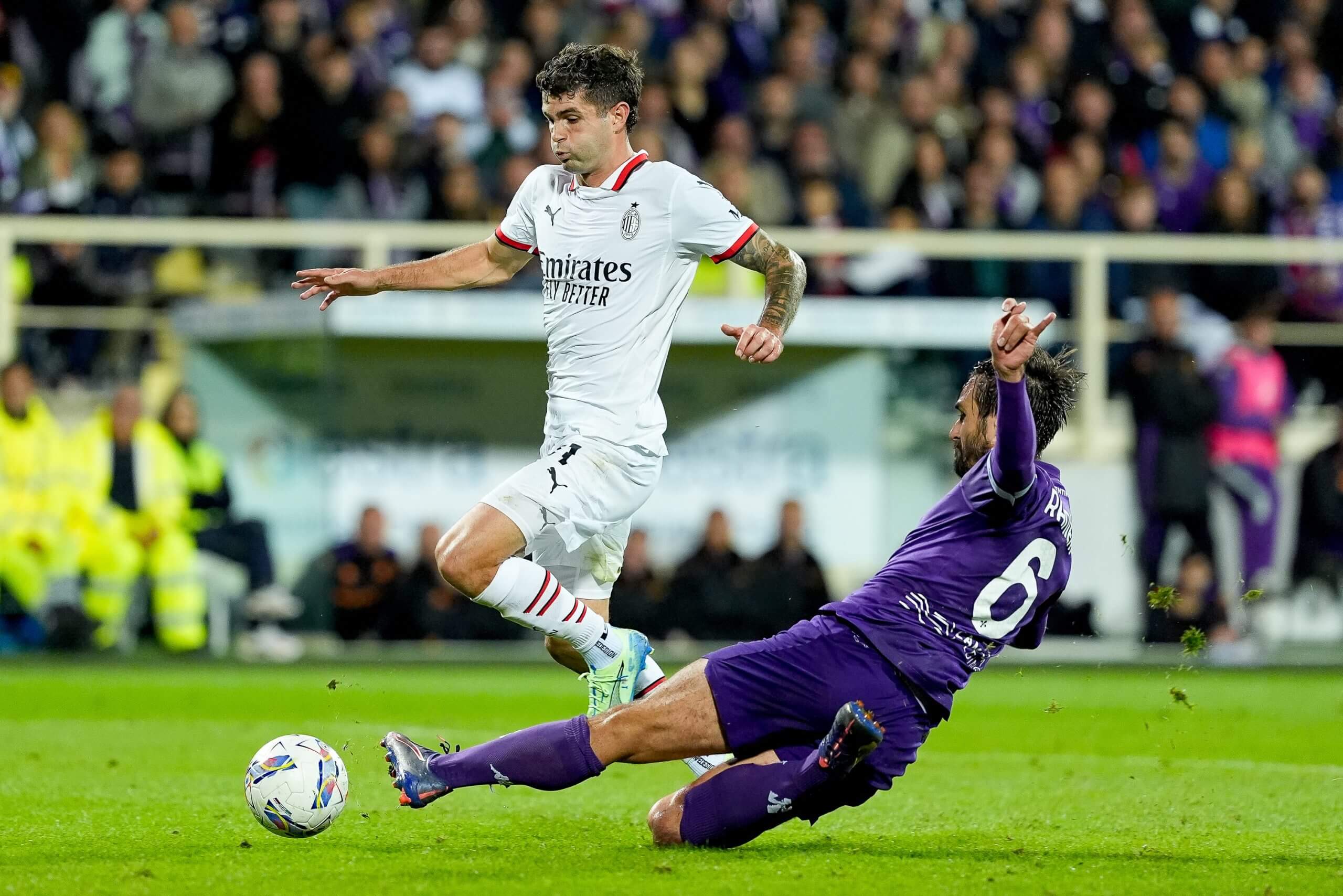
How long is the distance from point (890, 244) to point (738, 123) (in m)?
1.57

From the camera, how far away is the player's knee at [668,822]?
5.66 metres

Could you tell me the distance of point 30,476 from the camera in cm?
1303

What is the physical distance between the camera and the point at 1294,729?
974 centimetres

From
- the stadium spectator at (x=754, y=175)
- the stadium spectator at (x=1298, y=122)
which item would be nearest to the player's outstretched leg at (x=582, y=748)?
the stadium spectator at (x=754, y=175)

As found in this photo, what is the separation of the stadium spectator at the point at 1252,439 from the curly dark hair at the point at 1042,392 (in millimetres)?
8541

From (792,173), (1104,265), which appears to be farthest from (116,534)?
(1104,265)

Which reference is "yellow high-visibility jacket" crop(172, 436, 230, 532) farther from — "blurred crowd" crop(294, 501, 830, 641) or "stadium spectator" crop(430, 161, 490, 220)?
"stadium spectator" crop(430, 161, 490, 220)

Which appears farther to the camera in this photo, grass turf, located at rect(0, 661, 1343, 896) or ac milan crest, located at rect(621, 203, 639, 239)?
ac milan crest, located at rect(621, 203, 639, 239)

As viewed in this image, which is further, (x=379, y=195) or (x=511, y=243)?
(x=379, y=195)

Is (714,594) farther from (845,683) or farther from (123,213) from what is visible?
(845,683)

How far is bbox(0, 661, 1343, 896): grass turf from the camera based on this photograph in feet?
16.9

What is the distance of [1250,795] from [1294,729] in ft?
8.76

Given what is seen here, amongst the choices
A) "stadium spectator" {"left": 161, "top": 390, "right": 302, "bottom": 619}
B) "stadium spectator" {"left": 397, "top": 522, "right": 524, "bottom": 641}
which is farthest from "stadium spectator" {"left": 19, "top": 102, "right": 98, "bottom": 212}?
"stadium spectator" {"left": 397, "top": 522, "right": 524, "bottom": 641}

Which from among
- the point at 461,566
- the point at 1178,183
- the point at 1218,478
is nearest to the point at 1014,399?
the point at 461,566
